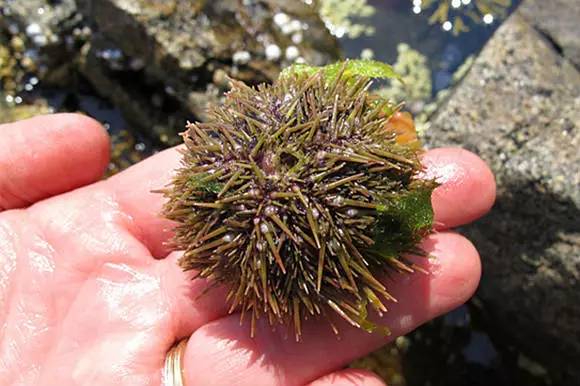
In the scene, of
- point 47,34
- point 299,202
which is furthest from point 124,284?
point 47,34

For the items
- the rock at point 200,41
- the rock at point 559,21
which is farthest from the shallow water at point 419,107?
the rock at point 559,21

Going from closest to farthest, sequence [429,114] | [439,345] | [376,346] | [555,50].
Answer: [376,346], [555,50], [439,345], [429,114]

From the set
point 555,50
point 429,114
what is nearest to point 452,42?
point 429,114

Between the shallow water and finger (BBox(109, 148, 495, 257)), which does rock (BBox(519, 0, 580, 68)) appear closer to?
the shallow water

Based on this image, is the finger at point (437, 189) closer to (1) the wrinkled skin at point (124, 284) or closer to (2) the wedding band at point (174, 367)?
(1) the wrinkled skin at point (124, 284)

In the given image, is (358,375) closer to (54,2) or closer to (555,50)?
(555,50)

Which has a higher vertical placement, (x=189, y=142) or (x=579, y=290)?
(x=189, y=142)
